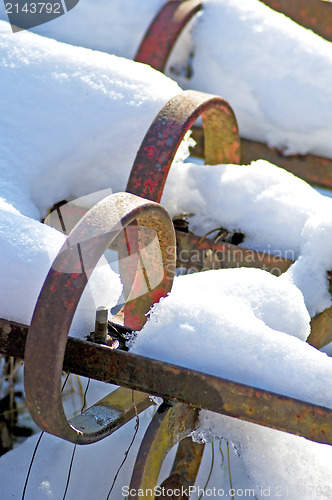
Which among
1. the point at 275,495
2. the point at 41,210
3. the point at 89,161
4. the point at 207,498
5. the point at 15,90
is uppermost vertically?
the point at 15,90

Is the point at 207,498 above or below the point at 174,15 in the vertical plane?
below

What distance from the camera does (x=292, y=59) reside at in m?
2.96

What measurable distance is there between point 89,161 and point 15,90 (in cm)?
31

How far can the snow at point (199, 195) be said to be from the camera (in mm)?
1278

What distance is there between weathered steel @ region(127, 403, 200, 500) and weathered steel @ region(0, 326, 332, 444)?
0.07 meters

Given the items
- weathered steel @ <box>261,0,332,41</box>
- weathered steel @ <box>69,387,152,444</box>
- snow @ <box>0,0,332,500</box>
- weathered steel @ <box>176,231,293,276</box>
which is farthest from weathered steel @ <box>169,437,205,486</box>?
Result: weathered steel @ <box>261,0,332,41</box>

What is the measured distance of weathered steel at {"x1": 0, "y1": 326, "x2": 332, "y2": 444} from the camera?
3.83 ft

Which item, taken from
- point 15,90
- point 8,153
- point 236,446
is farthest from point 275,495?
point 15,90

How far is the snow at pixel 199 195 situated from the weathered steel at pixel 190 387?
39 millimetres

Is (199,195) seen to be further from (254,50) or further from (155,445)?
(254,50)

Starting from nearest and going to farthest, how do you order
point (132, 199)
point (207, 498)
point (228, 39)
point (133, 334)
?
point (132, 199) → point (133, 334) → point (207, 498) → point (228, 39)

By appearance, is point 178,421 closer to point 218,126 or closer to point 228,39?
point 218,126

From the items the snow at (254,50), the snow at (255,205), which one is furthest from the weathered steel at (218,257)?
the snow at (254,50)

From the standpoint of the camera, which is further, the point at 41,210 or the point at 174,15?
the point at 174,15
